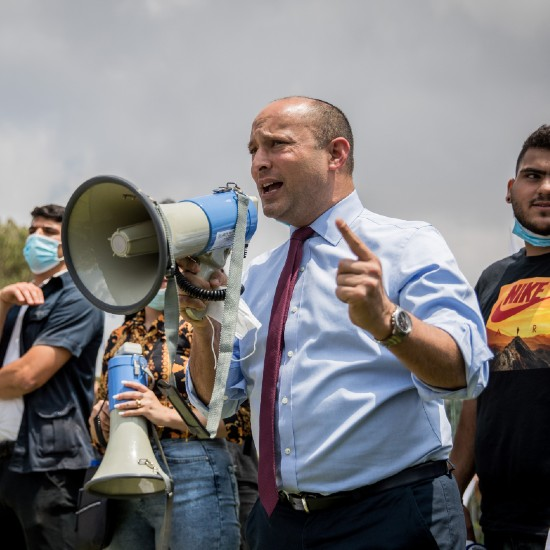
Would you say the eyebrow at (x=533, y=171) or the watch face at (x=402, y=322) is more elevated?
the eyebrow at (x=533, y=171)

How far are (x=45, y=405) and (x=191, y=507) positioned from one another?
1.29m

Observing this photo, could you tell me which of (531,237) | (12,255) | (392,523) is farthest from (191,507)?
(12,255)

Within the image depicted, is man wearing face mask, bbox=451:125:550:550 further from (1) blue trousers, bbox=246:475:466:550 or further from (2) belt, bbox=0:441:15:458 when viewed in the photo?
(2) belt, bbox=0:441:15:458

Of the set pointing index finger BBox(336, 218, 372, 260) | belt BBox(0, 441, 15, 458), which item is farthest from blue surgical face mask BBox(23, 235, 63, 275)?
pointing index finger BBox(336, 218, 372, 260)

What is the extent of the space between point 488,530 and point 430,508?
3.05 ft

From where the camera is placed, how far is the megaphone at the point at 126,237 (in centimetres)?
274

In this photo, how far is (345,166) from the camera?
3232mm

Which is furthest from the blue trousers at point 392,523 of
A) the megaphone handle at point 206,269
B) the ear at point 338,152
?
the ear at point 338,152

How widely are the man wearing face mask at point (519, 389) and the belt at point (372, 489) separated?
661mm

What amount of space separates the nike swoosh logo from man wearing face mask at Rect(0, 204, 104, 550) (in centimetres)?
248

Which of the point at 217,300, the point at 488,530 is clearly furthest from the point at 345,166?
the point at 488,530

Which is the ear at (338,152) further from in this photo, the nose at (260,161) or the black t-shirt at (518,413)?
the black t-shirt at (518,413)

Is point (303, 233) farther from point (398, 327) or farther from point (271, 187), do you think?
point (398, 327)

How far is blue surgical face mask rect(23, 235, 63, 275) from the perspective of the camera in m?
5.55
